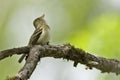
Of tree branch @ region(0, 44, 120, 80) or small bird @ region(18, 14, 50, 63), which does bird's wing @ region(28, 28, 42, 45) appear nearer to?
small bird @ region(18, 14, 50, 63)

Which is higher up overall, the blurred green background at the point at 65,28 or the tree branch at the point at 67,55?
the blurred green background at the point at 65,28

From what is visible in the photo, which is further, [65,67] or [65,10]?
[65,10]

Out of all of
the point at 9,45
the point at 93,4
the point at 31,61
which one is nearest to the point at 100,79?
the point at 31,61

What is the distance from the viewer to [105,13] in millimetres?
5926

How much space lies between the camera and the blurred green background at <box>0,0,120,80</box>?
5.12 meters

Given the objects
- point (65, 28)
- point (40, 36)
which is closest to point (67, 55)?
point (40, 36)

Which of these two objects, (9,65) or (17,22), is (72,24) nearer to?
(9,65)

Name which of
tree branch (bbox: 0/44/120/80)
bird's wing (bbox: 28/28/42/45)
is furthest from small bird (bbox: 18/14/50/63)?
tree branch (bbox: 0/44/120/80)

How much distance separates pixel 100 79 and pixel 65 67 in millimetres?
1864

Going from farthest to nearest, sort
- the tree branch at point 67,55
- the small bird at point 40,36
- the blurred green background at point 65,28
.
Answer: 1. the blurred green background at point 65,28
2. the small bird at point 40,36
3. the tree branch at point 67,55

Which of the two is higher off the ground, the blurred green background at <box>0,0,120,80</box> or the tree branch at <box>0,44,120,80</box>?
the blurred green background at <box>0,0,120,80</box>

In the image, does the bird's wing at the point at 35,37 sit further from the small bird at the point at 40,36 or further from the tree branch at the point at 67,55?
the tree branch at the point at 67,55

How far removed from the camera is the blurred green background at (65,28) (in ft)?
16.8

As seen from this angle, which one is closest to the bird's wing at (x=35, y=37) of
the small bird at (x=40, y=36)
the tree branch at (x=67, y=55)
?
the small bird at (x=40, y=36)
